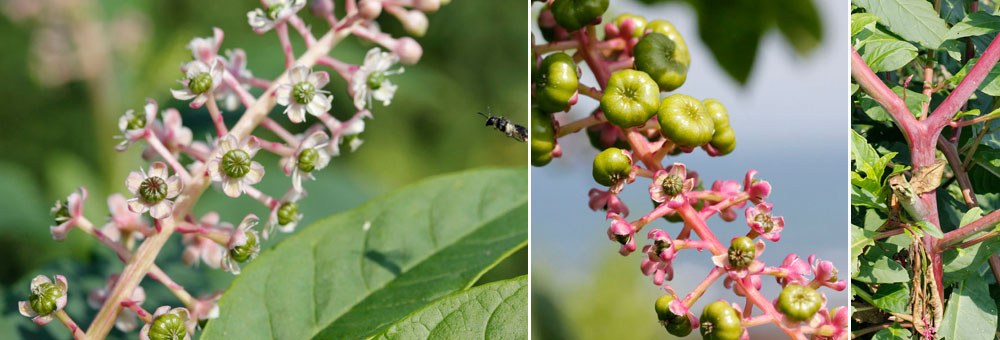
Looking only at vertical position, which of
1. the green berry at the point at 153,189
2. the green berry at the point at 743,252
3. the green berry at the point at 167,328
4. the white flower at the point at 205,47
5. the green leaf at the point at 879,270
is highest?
the white flower at the point at 205,47

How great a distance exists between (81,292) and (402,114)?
159 centimetres

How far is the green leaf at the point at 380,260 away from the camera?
34.9 inches

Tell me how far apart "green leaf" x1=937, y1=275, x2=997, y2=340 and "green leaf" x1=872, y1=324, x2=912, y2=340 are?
0.22 ft

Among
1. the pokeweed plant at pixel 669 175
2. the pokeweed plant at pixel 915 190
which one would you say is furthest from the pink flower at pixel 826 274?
the pokeweed plant at pixel 915 190

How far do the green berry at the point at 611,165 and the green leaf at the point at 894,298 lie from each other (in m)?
0.51

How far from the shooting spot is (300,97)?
86 cm

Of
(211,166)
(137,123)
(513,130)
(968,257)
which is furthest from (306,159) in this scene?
(968,257)

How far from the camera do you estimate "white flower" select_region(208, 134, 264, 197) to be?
0.81 meters

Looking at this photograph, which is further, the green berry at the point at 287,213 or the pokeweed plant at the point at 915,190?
the pokeweed plant at the point at 915,190

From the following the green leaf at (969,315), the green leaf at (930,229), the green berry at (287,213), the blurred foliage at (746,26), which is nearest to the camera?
the green berry at (287,213)

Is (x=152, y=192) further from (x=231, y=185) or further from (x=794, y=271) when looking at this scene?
(x=794, y=271)

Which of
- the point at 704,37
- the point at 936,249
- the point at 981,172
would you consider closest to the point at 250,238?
the point at 704,37

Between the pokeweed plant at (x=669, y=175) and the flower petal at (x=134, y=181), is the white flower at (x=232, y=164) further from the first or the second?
the pokeweed plant at (x=669, y=175)

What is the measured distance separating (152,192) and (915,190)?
3.31ft
